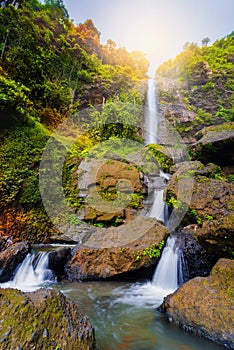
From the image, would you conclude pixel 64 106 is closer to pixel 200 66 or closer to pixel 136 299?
pixel 136 299

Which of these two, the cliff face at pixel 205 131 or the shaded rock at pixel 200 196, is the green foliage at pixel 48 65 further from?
the shaded rock at pixel 200 196

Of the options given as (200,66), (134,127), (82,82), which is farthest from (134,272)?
(200,66)

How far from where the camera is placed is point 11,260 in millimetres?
4930

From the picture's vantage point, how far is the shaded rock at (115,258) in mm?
4723

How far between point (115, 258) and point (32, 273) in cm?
215

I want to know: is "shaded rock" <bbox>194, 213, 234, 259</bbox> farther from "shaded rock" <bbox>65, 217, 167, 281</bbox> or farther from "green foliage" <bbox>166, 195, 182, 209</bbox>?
"green foliage" <bbox>166, 195, 182, 209</bbox>

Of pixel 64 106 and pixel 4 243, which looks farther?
pixel 64 106

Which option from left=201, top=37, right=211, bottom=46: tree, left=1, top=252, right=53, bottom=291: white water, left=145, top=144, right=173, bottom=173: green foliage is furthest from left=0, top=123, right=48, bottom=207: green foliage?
left=201, top=37, right=211, bottom=46: tree

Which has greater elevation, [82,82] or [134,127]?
[82,82]

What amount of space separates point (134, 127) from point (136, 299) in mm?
11843

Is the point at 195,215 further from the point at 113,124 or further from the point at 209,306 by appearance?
the point at 113,124

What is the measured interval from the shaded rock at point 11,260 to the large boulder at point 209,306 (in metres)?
3.69

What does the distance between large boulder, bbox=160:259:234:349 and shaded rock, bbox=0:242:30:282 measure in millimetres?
3687

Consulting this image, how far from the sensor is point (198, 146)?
10070 millimetres
